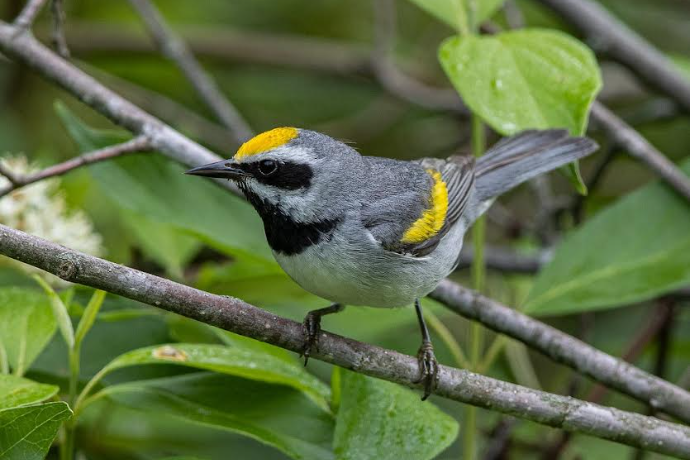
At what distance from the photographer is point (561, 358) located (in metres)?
3.38

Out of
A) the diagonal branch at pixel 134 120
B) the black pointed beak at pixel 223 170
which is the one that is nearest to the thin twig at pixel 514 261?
the diagonal branch at pixel 134 120

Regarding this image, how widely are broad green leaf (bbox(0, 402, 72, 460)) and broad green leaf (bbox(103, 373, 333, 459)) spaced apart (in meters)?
0.51

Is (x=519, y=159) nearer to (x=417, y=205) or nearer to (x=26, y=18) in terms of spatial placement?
(x=417, y=205)

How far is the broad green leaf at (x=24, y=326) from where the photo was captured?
264cm

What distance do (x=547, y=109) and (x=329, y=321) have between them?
1424 mm

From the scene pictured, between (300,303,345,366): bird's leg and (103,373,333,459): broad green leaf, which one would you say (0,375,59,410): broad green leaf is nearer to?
(103,373,333,459): broad green leaf

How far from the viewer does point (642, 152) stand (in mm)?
4156

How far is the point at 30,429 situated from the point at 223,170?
3.94 ft

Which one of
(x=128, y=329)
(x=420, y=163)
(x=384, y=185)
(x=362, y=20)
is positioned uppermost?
(x=362, y=20)

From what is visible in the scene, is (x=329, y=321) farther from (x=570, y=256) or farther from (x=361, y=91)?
(x=361, y=91)

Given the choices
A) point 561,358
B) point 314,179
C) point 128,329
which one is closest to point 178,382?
point 128,329

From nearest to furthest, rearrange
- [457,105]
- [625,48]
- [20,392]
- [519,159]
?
[20,392], [519,159], [625,48], [457,105]

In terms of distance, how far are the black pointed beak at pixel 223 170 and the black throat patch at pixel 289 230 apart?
100mm

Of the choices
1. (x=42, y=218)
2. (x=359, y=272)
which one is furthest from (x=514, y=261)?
(x=42, y=218)
